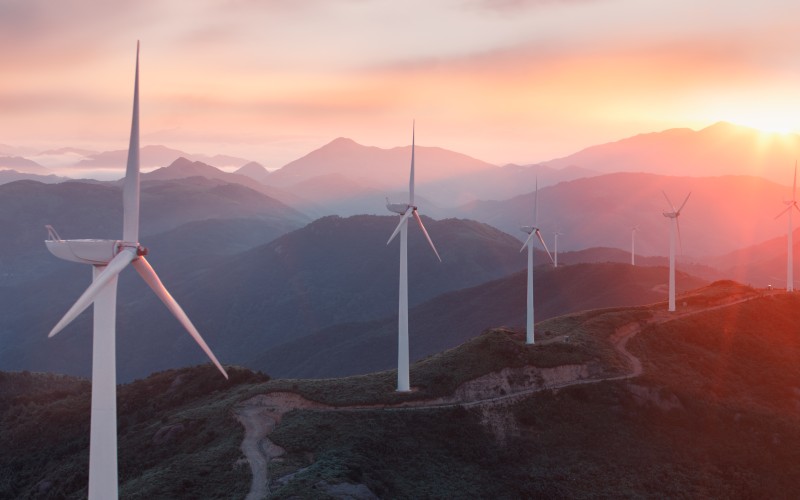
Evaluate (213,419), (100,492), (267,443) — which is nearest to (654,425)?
(267,443)

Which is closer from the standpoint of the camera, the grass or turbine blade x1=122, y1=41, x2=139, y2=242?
turbine blade x1=122, y1=41, x2=139, y2=242

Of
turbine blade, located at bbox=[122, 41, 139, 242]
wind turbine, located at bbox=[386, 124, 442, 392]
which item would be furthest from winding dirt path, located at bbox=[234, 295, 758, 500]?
turbine blade, located at bbox=[122, 41, 139, 242]

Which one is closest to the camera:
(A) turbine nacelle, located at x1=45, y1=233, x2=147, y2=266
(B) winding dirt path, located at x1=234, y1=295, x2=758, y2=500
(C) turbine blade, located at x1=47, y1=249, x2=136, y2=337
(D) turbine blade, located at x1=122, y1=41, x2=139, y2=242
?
(C) turbine blade, located at x1=47, y1=249, x2=136, y2=337

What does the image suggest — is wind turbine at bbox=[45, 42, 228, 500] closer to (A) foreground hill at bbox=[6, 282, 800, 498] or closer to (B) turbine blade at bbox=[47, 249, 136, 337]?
(B) turbine blade at bbox=[47, 249, 136, 337]

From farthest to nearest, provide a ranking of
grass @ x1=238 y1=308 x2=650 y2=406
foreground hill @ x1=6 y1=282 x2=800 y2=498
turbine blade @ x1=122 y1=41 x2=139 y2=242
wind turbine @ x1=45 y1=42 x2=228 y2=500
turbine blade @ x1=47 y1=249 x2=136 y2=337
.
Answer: grass @ x1=238 y1=308 x2=650 y2=406, foreground hill @ x1=6 y1=282 x2=800 y2=498, turbine blade @ x1=122 y1=41 x2=139 y2=242, wind turbine @ x1=45 y1=42 x2=228 y2=500, turbine blade @ x1=47 y1=249 x2=136 y2=337

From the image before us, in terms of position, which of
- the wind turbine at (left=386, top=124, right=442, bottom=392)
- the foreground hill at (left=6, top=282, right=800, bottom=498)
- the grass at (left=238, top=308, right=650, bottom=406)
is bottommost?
the foreground hill at (left=6, top=282, right=800, bottom=498)

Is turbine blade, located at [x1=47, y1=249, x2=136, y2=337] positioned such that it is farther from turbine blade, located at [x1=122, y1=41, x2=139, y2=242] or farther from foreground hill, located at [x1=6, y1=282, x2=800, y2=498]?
foreground hill, located at [x1=6, y1=282, x2=800, y2=498]

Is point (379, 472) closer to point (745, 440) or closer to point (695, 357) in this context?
point (745, 440)

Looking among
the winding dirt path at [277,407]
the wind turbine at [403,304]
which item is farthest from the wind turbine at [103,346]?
the wind turbine at [403,304]

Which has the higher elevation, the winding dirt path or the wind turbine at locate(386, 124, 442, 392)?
the wind turbine at locate(386, 124, 442, 392)
